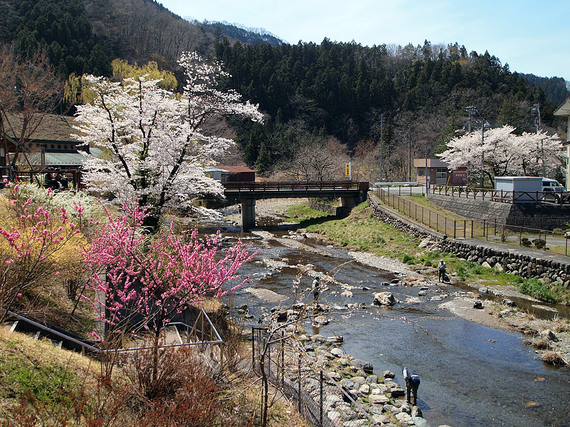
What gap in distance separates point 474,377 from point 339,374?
11.5ft

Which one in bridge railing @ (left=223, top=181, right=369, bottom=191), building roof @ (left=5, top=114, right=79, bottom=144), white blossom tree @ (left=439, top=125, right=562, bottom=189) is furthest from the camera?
bridge railing @ (left=223, top=181, right=369, bottom=191)

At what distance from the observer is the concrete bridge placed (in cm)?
4044

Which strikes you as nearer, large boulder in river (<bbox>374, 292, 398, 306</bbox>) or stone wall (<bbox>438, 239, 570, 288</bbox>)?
large boulder in river (<bbox>374, 292, 398, 306</bbox>)

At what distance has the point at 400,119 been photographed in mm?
85750

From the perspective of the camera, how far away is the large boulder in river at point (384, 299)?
17.4 meters

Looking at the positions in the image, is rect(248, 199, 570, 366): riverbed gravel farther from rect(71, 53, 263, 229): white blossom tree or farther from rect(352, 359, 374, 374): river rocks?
rect(71, 53, 263, 229): white blossom tree

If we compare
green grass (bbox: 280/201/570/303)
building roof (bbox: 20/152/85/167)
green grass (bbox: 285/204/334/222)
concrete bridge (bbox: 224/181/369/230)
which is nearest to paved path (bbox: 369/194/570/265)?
green grass (bbox: 280/201/570/303)

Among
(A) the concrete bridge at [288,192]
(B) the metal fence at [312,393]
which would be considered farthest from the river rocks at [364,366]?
(A) the concrete bridge at [288,192]

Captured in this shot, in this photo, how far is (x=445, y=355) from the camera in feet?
41.8

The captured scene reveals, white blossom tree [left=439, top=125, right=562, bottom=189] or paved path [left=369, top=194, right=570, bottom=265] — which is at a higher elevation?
white blossom tree [left=439, top=125, right=562, bottom=189]

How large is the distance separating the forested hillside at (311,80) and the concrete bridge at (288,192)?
24.3m

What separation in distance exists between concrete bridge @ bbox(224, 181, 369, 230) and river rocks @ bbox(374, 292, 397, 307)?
2319 cm

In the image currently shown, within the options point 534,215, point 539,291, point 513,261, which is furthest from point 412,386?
point 534,215

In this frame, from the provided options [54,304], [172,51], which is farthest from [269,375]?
[172,51]
